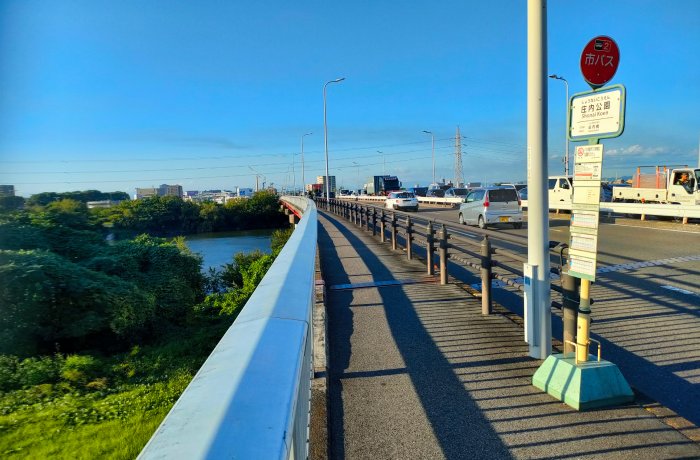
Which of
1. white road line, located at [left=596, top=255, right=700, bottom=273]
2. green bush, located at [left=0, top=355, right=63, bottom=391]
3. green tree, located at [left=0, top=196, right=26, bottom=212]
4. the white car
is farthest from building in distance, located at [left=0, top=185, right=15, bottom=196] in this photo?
the white car

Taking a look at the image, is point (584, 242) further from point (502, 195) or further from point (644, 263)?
point (502, 195)

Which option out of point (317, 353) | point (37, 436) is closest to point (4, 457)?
point (37, 436)

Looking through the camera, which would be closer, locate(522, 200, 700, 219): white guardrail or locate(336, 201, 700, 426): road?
locate(336, 201, 700, 426): road

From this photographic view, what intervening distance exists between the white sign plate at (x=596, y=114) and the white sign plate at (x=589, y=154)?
4.0 inches

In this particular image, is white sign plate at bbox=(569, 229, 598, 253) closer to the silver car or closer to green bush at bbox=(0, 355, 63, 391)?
green bush at bbox=(0, 355, 63, 391)

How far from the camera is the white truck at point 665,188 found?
2272 cm

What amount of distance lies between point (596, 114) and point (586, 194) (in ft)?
2.14

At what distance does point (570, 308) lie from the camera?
170 inches

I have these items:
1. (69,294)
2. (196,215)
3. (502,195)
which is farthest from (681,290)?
(196,215)

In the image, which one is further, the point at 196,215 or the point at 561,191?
the point at 196,215

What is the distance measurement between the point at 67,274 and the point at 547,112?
9.06m

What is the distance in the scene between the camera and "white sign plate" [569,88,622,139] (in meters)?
3.61

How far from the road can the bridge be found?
1.0 inches

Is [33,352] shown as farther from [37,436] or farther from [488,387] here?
[488,387]
